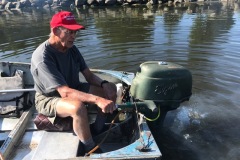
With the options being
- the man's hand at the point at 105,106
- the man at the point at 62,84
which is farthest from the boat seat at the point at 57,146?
the man's hand at the point at 105,106

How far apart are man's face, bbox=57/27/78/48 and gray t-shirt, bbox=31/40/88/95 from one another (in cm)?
21

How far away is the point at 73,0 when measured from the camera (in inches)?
1521

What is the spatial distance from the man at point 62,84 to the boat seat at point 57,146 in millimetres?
216

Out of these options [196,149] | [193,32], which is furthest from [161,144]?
[193,32]

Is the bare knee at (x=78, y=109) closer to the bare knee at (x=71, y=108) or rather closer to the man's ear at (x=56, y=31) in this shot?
the bare knee at (x=71, y=108)

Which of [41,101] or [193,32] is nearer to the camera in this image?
[41,101]

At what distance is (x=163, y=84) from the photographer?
4637 mm

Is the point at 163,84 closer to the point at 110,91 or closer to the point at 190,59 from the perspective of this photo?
the point at 110,91

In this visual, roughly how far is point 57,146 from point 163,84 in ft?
5.85

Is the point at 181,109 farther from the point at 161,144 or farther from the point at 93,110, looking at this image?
the point at 93,110

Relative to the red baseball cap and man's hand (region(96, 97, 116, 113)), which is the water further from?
the red baseball cap

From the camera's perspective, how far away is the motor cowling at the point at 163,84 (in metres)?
4.62

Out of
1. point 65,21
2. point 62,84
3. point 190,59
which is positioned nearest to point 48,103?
point 62,84

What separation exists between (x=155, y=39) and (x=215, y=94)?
6.25 meters
